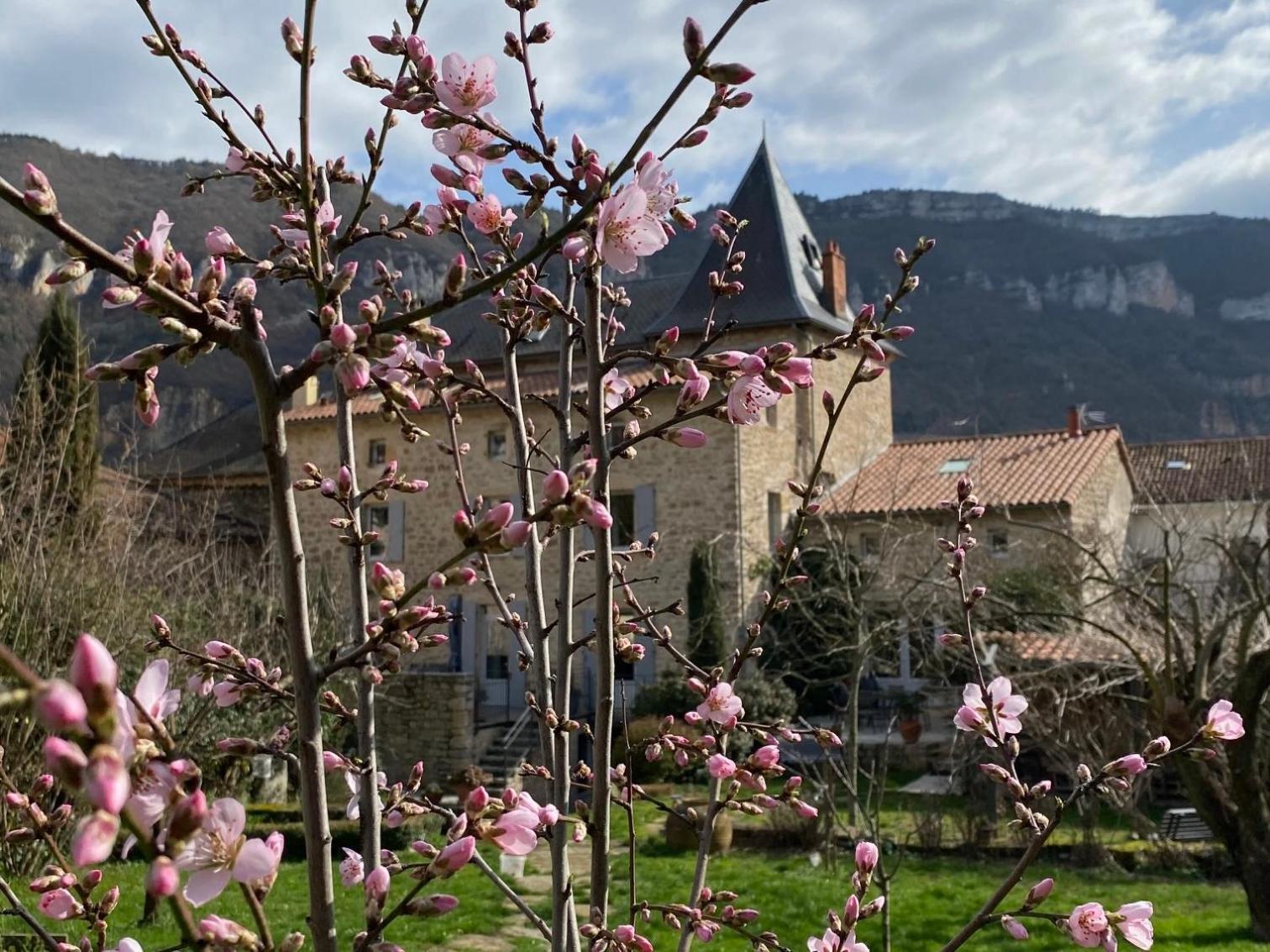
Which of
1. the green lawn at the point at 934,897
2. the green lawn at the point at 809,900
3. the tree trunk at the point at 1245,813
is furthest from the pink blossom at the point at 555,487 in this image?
the tree trunk at the point at 1245,813

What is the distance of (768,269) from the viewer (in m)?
23.4

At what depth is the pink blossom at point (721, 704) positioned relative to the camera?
2199 mm

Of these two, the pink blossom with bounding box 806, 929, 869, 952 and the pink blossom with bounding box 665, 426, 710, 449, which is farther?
the pink blossom with bounding box 806, 929, 869, 952

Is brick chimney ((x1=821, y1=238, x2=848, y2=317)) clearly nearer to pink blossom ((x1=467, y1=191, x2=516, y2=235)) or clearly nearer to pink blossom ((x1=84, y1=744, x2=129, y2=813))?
pink blossom ((x1=467, y1=191, x2=516, y2=235))

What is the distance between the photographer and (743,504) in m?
19.4

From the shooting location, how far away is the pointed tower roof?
22203mm

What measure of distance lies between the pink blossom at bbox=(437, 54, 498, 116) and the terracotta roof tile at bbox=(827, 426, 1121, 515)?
17.8 m

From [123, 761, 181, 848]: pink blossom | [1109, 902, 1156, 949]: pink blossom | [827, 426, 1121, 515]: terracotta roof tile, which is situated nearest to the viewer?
[123, 761, 181, 848]: pink blossom

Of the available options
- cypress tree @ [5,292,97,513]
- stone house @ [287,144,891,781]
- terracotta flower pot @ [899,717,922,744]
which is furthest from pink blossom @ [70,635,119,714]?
terracotta flower pot @ [899,717,922,744]

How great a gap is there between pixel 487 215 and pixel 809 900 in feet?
26.9

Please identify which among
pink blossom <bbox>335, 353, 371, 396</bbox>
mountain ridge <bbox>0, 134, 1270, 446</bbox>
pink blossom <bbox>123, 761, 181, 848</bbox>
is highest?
mountain ridge <bbox>0, 134, 1270, 446</bbox>

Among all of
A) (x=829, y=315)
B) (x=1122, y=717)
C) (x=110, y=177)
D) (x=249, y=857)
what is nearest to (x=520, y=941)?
(x=1122, y=717)

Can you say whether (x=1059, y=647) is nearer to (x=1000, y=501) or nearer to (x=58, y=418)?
(x=1000, y=501)

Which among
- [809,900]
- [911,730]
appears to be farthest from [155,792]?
[911,730]
